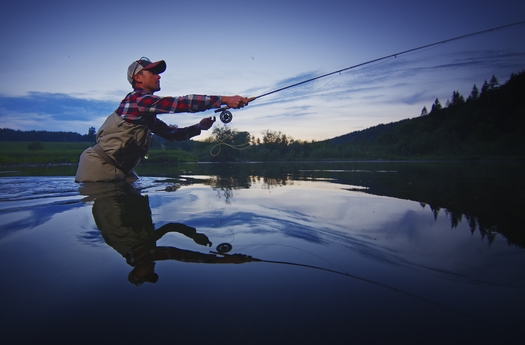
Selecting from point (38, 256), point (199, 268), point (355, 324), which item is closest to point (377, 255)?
point (355, 324)

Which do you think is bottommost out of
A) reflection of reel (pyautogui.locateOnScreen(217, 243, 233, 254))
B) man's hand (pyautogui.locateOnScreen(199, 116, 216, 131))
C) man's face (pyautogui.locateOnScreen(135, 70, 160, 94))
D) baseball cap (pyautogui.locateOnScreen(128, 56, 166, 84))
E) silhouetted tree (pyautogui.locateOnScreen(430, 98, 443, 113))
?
reflection of reel (pyautogui.locateOnScreen(217, 243, 233, 254))

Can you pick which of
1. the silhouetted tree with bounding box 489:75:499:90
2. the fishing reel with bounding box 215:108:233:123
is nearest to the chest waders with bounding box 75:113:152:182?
the fishing reel with bounding box 215:108:233:123

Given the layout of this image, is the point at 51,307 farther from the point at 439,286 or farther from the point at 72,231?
the point at 439,286

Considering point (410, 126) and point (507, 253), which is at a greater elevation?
point (410, 126)

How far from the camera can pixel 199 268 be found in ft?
4.68

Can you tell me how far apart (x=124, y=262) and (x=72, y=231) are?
0.96 meters

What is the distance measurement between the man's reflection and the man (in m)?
1.24

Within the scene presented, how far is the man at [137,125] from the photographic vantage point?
342 centimetres

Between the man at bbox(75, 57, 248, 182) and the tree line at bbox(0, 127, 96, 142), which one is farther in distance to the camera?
the tree line at bbox(0, 127, 96, 142)

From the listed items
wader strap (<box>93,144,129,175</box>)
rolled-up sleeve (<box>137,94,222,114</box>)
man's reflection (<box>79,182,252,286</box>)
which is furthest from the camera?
wader strap (<box>93,144,129,175</box>)

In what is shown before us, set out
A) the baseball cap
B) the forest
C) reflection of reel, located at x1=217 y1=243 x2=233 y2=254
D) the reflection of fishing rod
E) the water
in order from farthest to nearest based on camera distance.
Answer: the forest < the baseball cap < reflection of reel, located at x1=217 y1=243 x2=233 y2=254 < the reflection of fishing rod < the water

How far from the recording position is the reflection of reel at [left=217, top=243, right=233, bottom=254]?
171cm

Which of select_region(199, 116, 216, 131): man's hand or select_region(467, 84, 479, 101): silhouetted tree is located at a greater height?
select_region(467, 84, 479, 101): silhouetted tree

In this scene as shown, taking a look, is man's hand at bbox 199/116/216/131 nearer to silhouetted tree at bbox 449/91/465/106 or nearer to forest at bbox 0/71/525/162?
forest at bbox 0/71/525/162
